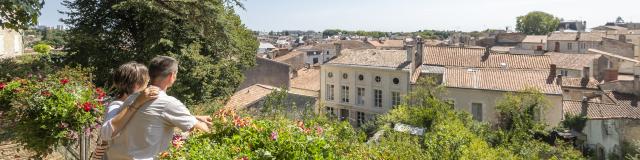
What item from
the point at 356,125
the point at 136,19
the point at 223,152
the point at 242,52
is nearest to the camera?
the point at 223,152

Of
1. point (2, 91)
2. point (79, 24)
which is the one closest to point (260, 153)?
point (2, 91)

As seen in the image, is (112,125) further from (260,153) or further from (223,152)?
(260,153)

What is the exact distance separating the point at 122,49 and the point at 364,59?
19419mm

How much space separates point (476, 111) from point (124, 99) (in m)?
29.6

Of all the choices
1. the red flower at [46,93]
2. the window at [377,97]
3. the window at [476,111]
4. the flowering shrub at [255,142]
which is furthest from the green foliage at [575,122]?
the red flower at [46,93]

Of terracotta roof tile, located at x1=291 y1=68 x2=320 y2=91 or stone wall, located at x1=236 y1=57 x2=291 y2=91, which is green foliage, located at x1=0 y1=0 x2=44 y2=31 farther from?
terracotta roof tile, located at x1=291 y1=68 x2=320 y2=91

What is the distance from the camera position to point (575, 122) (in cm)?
2869

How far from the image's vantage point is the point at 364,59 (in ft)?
121

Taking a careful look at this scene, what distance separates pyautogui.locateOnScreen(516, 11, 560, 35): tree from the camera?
373 feet

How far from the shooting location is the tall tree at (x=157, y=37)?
19.2m

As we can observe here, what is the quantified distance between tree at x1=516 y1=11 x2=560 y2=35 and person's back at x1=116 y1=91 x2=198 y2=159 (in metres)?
119

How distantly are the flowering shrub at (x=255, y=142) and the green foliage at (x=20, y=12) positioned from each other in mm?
6686

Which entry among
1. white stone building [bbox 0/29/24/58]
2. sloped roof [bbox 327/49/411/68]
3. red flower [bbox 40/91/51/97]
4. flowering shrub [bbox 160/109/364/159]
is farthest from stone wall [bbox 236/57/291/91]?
flowering shrub [bbox 160/109/364/159]

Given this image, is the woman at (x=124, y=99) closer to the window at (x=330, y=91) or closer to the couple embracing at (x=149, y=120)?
the couple embracing at (x=149, y=120)
